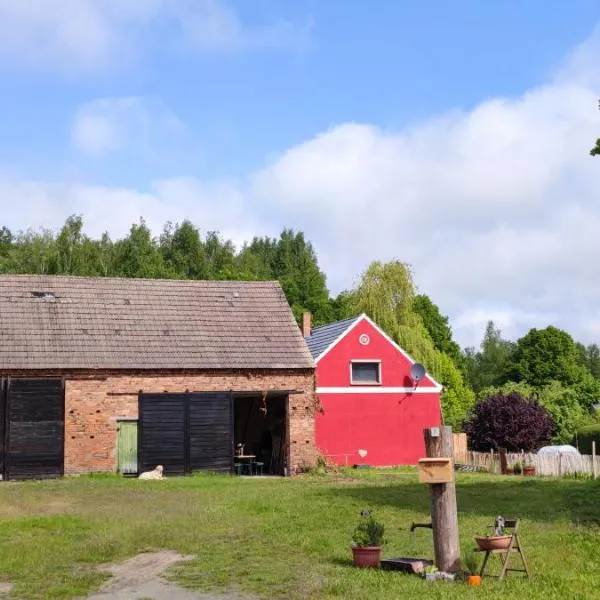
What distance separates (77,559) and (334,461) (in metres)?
20.5

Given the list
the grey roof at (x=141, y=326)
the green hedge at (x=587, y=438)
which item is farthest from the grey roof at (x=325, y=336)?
the green hedge at (x=587, y=438)

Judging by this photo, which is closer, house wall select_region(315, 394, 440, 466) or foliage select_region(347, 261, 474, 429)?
house wall select_region(315, 394, 440, 466)

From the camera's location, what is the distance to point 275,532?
50.4 feet

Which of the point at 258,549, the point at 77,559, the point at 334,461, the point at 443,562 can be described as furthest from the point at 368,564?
the point at 334,461

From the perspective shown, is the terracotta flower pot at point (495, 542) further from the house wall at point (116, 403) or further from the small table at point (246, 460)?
the small table at point (246, 460)

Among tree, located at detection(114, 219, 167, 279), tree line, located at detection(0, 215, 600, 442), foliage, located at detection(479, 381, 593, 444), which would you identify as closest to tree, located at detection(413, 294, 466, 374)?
tree line, located at detection(0, 215, 600, 442)

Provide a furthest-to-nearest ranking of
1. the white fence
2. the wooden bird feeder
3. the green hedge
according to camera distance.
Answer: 1. the green hedge
2. the white fence
3. the wooden bird feeder

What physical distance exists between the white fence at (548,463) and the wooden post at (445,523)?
18924 millimetres

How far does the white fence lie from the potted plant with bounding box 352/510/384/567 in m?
18.8

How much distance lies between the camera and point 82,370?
2873 cm

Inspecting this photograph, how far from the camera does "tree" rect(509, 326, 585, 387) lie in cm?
7025

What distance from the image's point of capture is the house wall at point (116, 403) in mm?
28578

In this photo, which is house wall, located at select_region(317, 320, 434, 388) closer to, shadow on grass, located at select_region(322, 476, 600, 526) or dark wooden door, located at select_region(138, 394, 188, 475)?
dark wooden door, located at select_region(138, 394, 188, 475)

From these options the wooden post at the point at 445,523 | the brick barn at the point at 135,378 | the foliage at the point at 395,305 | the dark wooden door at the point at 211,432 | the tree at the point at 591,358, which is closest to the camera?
the wooden post at the point at 445,523
